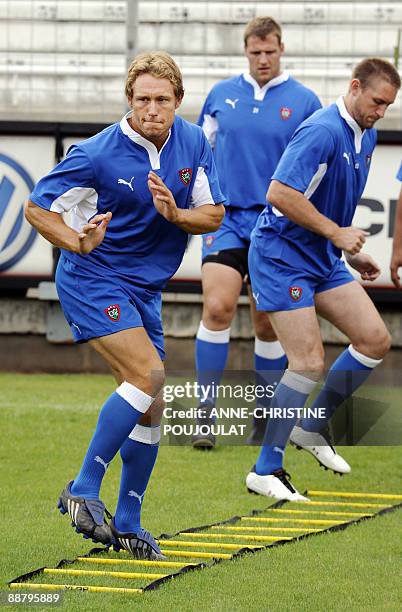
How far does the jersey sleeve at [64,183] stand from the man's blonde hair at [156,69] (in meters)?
0.32

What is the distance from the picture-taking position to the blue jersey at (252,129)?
26.7 feet

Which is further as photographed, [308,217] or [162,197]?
[308,217]

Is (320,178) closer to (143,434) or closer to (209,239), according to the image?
(209,239)

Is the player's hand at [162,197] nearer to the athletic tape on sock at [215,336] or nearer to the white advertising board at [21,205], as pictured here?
the athletic tape on sock at [215,336]

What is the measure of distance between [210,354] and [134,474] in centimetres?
300

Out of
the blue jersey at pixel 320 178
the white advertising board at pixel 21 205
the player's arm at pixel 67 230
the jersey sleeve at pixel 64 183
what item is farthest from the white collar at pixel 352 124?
the white advertising board at pixel 21 205

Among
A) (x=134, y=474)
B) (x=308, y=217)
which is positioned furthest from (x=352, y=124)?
(x=134, y=474)

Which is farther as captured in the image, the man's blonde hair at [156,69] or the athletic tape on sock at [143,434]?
the athletic tape on sock at [143,434]

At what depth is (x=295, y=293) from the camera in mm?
6539

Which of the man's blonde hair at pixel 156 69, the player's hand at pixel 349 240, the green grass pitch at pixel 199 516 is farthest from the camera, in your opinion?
the player's hand at pixel 349 240

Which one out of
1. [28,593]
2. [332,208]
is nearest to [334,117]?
[332,208]

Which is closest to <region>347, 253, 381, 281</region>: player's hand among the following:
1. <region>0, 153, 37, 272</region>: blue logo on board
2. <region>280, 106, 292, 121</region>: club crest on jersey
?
<region>280, 106, 292, 121</region>: club crest on jersey

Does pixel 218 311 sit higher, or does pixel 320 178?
pixel 320 178

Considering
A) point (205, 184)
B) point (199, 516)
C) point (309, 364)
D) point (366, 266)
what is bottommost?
point (199, 516)
